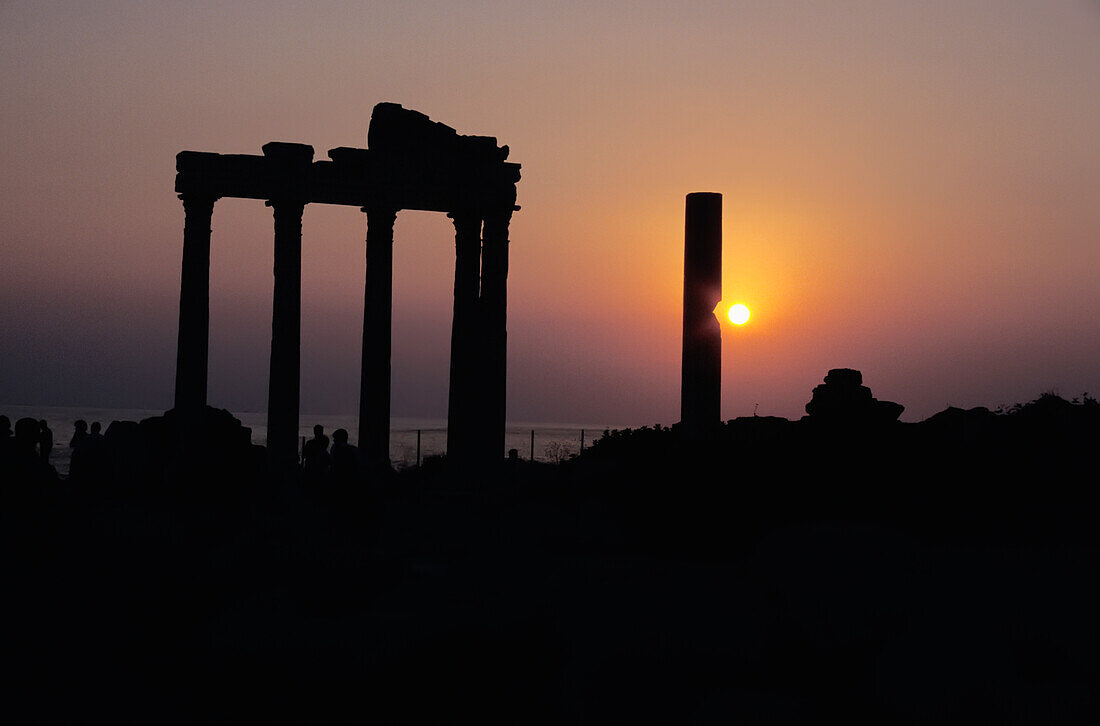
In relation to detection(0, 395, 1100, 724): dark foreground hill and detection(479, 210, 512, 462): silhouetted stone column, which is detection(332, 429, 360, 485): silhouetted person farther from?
detection(479, 210, 512, 462): silhouetted stone column

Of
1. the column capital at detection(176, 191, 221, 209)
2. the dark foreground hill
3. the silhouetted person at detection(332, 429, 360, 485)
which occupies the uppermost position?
the column capital at detection(176, 191, 221, 209)

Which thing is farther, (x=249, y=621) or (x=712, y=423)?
(x=712, y=423)

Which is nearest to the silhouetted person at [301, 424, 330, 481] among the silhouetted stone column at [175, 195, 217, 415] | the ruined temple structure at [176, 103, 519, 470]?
the ruined temple structure at [176, 103, 519, 470]

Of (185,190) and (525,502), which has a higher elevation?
(185,190)

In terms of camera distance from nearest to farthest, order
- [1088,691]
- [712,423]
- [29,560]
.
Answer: [1088,691] < [29,560] < [712,423]

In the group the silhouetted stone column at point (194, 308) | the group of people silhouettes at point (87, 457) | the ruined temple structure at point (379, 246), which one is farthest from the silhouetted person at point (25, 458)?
the silhouetted stone column at point (194, 308)

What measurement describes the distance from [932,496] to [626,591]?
26.6ft

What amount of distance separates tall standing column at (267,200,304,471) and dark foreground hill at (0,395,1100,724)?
51.3ft

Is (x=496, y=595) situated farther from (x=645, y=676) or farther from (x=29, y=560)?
(x=29, y=560)

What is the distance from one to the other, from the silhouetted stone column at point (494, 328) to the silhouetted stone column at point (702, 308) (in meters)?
7.34

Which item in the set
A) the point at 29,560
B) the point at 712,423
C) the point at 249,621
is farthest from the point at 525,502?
the point at 249,621

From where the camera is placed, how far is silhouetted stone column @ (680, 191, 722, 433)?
31141 mm

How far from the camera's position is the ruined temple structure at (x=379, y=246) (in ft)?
116

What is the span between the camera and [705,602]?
13.5 m
